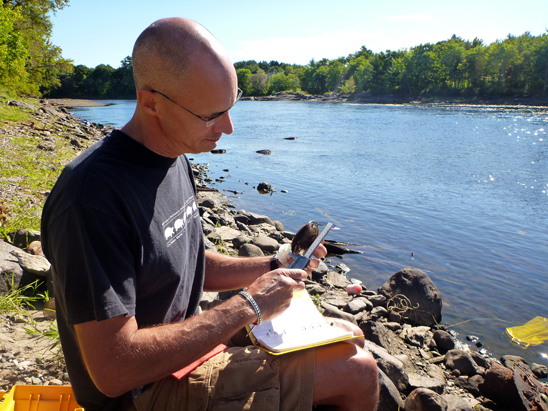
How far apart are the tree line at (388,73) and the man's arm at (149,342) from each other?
29.3 metres

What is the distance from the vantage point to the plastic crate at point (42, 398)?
2352 millimetres

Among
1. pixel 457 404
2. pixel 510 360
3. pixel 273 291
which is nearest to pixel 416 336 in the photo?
pixel 510 360

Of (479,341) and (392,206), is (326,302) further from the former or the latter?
(392,206)

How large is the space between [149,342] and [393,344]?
3944mm

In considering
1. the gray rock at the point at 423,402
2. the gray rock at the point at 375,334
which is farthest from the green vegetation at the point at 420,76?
the gray rock at the point at 423,402

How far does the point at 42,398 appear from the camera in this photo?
239 cm

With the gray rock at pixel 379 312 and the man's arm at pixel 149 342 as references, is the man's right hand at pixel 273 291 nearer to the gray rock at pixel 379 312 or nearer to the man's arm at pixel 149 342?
the man's arm at pixel 149 342

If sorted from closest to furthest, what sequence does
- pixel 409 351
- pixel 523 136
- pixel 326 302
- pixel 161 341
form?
pixel 161 341 → pixel 409 351 → pixel 326 302 → pixel 523 136

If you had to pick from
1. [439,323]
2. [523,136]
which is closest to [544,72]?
[523,136]

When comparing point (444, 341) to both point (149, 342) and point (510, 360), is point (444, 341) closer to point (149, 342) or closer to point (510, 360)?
point (510, 360)

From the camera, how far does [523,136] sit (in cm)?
2691

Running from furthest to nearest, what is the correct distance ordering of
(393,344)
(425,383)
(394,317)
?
1. (394,317)
2. (393,344)
3. (425,383)

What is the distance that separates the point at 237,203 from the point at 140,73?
1082cm

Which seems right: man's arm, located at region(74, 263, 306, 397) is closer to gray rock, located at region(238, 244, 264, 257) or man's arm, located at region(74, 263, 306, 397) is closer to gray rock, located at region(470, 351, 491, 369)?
gray rock, located at region(470, 351, 491, 369)
